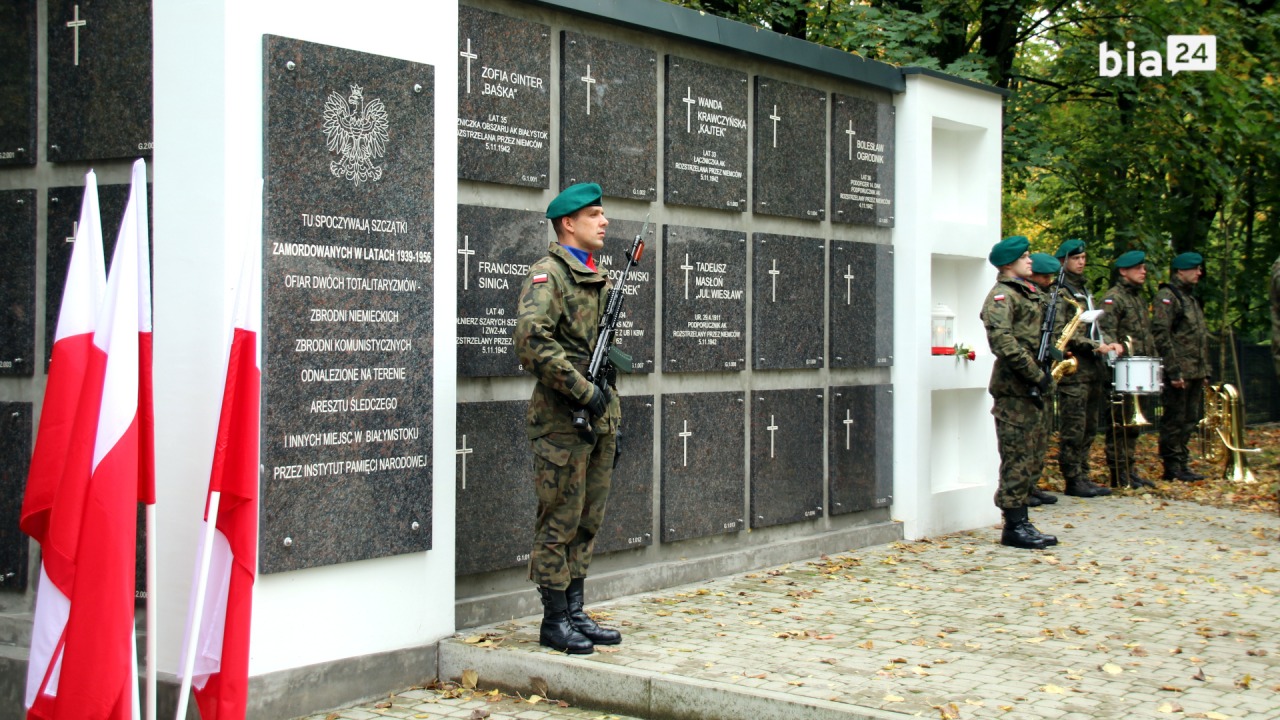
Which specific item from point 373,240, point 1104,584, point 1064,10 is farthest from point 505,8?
point 1064,10

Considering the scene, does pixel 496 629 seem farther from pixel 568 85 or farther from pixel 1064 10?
pixel 1064 10

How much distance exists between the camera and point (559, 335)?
254 inches

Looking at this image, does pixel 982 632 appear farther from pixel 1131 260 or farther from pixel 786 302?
pixel 1131 260

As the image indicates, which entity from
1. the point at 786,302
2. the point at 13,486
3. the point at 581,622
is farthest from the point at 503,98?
the point at 13,486

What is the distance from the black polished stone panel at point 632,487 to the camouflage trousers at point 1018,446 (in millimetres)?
3034

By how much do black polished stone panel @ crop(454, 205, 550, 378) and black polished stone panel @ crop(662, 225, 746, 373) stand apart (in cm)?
121

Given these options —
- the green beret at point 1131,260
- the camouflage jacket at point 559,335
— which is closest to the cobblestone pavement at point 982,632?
the camouflage jacket at point 559,335

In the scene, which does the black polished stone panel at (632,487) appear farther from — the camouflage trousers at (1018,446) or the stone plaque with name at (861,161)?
the camouflage trousers at (1018,446)

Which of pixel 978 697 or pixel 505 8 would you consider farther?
pixel 505 8

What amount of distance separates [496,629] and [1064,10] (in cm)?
1254

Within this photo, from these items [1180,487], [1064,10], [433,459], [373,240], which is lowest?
[1180,487]

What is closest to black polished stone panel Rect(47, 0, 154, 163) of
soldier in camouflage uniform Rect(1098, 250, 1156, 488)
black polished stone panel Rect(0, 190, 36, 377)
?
black polished stone panel Rect(0, 190, 36, 377)

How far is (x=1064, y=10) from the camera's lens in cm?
1648

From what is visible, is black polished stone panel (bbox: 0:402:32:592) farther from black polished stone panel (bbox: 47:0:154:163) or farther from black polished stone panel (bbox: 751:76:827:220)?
black polished stone panel (bbox: 751:76:827:220)
